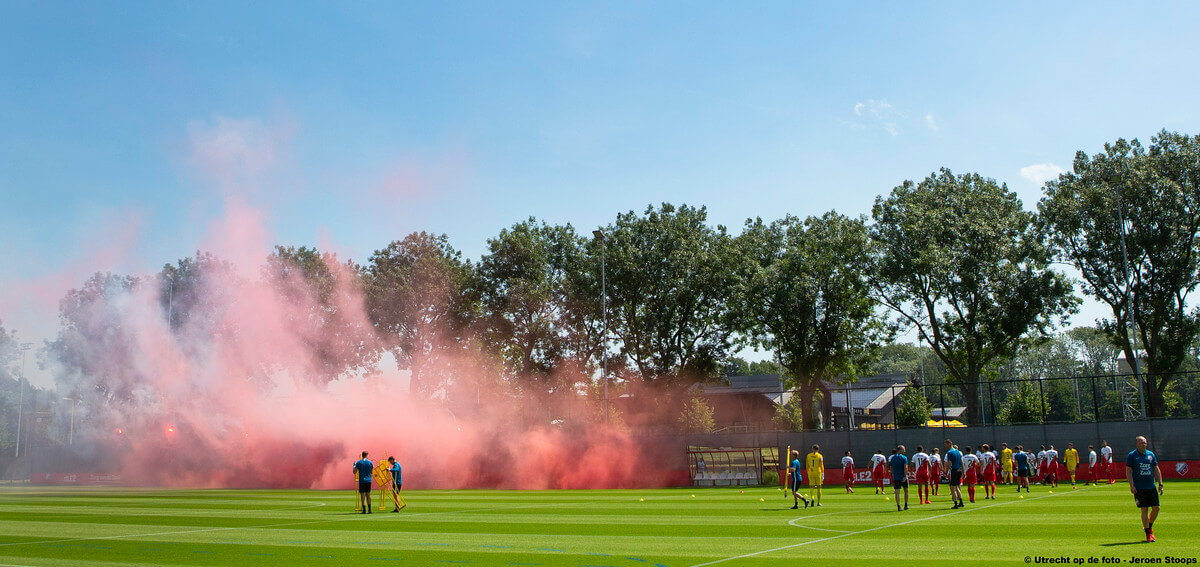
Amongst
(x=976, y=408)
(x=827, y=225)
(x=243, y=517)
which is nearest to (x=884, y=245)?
(x=827, y=225)

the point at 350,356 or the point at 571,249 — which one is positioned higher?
the point at 571,249

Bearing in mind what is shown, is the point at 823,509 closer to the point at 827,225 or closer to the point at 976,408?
the point at 976,408

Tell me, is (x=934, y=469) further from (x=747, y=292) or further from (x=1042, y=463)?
(x=747, y=292)

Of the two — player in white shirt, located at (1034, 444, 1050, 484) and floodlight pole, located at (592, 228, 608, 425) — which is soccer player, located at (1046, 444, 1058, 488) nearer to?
player in white shirt, located at (1034, 444, 1050, 484)

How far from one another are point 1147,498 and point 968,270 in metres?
38.0

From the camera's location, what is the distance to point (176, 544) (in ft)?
59.1

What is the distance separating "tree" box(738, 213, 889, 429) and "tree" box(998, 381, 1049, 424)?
10.1 meters

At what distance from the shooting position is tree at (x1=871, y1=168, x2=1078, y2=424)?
4872cm

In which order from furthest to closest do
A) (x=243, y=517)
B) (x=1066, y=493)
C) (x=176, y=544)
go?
(x=1066, y=493), (x=243, y=517), (x=176, y=544)

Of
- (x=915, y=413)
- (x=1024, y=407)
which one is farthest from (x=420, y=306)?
(x=1024, y=407)

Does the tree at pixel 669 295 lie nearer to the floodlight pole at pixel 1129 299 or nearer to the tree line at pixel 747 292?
the tree line at pixel 747 292

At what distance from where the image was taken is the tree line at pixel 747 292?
4872cm

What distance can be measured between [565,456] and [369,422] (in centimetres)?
1452

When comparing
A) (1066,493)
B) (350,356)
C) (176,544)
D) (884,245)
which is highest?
(884,245)
